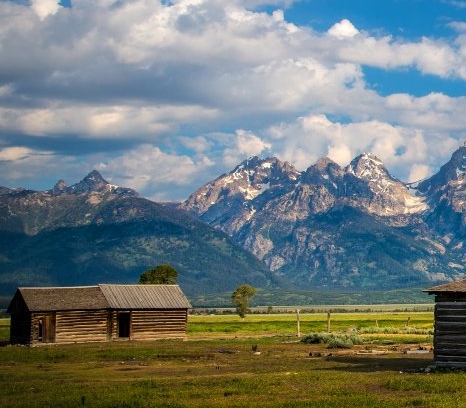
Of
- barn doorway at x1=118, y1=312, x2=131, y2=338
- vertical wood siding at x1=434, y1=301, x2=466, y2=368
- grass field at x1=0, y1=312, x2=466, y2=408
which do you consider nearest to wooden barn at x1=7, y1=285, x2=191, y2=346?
barn doorway at x1=118, y1=312, x2=131, y2=338

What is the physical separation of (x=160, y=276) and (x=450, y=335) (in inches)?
3168

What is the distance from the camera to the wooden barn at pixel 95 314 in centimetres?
7569

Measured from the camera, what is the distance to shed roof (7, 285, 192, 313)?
3009 inches

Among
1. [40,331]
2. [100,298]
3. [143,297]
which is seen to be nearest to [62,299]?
[40,331]

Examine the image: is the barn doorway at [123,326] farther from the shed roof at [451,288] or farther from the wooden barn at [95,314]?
the shed roof at [451,288]

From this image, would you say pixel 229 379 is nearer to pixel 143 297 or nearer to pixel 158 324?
pixel 158 324

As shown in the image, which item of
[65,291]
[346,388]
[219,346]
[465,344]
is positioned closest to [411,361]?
[465,344]

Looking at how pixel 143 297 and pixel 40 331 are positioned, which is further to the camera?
pixel 143 297

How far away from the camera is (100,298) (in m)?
79.6

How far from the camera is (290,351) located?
57469 mm

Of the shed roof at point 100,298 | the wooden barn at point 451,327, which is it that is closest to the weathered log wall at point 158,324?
the shed roof at point 100,298

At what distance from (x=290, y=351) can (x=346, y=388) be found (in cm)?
2356

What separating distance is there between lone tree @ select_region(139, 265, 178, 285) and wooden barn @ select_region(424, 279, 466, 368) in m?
78.9

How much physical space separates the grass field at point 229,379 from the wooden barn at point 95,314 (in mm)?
16655
